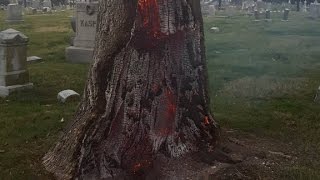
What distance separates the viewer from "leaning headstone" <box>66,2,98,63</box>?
12656 millimetres

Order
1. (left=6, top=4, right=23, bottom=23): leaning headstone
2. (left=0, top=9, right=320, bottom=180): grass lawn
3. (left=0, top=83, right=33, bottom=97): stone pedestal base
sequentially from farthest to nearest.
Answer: (left=6, top=4, right=23, bottom=23): leaning headstone → (left=0, top=83, right=33, bottom=97): stone pedestal base → (left=0, top=9, right=320, bottom=180): grass lawn

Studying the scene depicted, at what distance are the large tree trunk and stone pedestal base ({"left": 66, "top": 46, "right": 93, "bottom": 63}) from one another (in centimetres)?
805

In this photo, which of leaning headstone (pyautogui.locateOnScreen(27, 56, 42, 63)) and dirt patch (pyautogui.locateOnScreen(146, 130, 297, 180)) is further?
leaning headstone (pyautogui.locateOnScreen(27, 56, 42, 63))

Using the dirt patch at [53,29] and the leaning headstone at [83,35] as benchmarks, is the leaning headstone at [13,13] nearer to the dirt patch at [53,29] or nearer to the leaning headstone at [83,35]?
the dirt patch at [53,29]

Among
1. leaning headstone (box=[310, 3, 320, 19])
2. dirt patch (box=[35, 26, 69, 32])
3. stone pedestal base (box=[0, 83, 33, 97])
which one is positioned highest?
leaning headstone (box=[310, 3, 320, 19])

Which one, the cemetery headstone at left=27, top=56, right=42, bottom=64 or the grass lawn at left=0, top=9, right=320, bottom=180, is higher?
the cemetery headstone at left=27, top=56, right=42, bottom=64

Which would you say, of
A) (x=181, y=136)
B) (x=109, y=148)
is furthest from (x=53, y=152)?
(x=181, y=136)

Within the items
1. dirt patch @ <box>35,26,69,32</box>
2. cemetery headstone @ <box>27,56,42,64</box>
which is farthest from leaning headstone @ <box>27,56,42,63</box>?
dirt patch @ <box>35,26,69,32</box>

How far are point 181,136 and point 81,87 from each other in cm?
479

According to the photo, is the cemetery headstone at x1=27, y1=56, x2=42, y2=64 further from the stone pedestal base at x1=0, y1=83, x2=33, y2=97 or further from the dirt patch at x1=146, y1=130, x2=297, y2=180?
the dirt patch at x1=146, y1=130, x2=297, y2=180

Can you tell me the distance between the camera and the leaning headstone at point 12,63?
8.73 metres

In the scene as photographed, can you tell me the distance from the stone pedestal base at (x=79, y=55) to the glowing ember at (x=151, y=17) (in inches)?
326


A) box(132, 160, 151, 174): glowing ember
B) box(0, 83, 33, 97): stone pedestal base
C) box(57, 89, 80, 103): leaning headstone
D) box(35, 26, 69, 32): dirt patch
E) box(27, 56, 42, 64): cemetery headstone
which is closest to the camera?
box(132, 160, 151, 174): glowing ember

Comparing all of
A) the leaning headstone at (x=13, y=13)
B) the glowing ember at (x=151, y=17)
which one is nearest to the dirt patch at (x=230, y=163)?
the glowing ember at (x=151, y=17)
